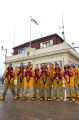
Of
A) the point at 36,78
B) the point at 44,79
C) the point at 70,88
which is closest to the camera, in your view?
the point at 70,88

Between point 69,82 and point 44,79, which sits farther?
point 44,79

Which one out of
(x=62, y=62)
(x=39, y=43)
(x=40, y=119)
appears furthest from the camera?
(x=39, y=43)

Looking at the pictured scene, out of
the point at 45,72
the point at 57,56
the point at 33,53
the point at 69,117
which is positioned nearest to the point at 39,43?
the point at 33,53

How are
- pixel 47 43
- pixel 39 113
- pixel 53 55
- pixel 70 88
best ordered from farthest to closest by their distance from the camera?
pixel 47 43 < pixel 53 55 < pixel 70 88 < pixel 39 113

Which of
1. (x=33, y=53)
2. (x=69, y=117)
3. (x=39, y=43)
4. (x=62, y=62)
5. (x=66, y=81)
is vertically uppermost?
(x=39, y=43)

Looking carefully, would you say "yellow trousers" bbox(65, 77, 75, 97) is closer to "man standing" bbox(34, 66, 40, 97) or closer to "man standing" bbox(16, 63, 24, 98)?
"man standing" bbox(34, 66, 40, 97)

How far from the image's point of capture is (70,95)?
24.8ft

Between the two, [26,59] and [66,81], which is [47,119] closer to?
[66,81]

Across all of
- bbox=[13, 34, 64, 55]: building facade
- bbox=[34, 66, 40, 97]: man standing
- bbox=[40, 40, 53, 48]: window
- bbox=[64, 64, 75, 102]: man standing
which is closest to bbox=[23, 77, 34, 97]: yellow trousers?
bbox=[34, 66, 40, 97]: man standing

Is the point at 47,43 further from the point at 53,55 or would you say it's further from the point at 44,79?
the point at 44,79

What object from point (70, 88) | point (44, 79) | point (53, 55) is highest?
point (53, 55)

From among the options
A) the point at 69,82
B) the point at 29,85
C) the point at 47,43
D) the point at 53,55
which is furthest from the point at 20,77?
the point at 47,43

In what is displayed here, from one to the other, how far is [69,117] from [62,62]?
1689 cm

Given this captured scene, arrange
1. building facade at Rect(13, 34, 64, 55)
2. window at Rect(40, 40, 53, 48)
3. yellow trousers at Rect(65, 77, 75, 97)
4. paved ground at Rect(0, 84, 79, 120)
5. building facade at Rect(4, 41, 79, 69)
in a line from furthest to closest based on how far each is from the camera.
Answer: window at Rect(40, 40, 53, 48), building facade at Rect(13, 34, 64, 55), building facade at Rect(4, 41, 79, 69), yellow trousers at Rect(65, 77, 75, 97), paved ground at Rect(0, 84, 79, 120)
